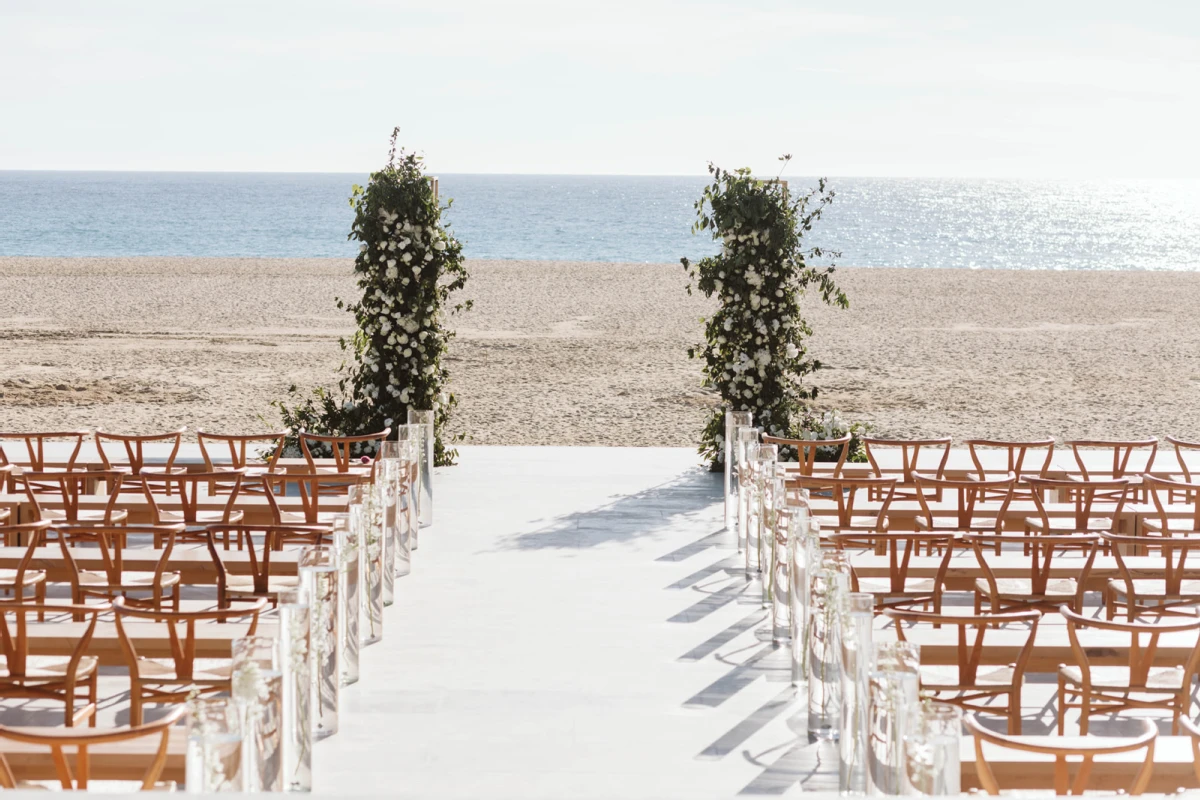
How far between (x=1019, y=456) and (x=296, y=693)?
591cm

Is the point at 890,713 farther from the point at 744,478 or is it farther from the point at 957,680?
the point at 744,478

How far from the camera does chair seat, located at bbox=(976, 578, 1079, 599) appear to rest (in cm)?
591

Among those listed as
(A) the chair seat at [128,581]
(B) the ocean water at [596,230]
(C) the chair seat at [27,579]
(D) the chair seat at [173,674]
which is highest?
(B) the ocean water at [596,230]

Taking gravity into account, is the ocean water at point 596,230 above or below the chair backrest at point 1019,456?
above

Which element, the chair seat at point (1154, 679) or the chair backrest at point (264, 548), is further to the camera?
the chair backrest at point (264, 548)

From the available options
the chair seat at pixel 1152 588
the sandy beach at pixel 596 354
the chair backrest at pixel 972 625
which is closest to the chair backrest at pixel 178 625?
the chair backrest at pixel 972 625

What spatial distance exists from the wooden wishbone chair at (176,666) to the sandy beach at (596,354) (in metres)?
6.04

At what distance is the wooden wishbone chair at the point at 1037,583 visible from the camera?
18.2ft

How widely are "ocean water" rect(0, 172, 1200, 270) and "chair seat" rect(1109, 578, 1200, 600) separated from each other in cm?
5050

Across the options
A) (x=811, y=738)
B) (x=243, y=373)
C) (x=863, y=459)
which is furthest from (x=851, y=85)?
(x=811, y=738)

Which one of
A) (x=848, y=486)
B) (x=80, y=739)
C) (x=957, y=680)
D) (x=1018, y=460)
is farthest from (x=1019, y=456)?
(x=80, y=739)

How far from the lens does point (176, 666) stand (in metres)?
4.79

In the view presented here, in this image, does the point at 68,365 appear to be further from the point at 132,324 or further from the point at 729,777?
the point at 729,777

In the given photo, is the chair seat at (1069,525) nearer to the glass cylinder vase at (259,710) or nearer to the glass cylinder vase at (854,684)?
the glass cylinder vase at (854,684)
